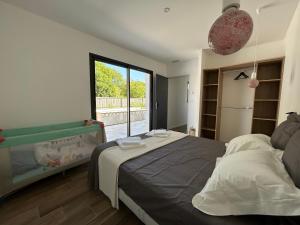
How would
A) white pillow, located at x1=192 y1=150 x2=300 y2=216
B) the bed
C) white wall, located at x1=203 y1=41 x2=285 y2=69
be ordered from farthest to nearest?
A: white wall, located at x1=203 y1=41 x2=285 y2=69 < the bed < white pillow, located at x1=192 y1=150 x2=300 y2=216

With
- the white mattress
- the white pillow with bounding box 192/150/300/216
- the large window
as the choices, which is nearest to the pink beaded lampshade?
the white pillow with bounding box 192/150/300/216

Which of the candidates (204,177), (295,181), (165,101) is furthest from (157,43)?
(295,181)

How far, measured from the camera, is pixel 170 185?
99 cm

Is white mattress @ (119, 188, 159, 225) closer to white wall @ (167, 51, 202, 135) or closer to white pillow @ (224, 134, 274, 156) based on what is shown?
white pillow @ (224, 134, 274, 156)

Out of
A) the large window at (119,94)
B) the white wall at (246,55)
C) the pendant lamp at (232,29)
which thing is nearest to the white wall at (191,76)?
the white wall at (246,55)

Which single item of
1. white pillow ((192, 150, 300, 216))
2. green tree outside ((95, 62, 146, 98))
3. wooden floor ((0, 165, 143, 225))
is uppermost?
green tree outside ((95, 62, 146, 98))

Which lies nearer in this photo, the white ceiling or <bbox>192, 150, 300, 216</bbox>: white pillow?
<bbox>192, 150, 300, 216</bbox>: white pillow

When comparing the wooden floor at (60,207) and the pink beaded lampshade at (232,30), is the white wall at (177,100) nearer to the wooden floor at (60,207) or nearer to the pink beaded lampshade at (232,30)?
the wooden floor at (60,207)

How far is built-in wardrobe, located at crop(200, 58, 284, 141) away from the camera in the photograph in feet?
8.77

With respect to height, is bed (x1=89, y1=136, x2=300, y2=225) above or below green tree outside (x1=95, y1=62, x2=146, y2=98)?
below

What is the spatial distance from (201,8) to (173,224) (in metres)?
2.33

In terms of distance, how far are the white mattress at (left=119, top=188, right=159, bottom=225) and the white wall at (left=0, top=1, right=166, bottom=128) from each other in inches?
70.7

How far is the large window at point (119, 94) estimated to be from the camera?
2.99 meters

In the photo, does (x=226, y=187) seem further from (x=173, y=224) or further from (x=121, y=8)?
(x=121, y=8)
